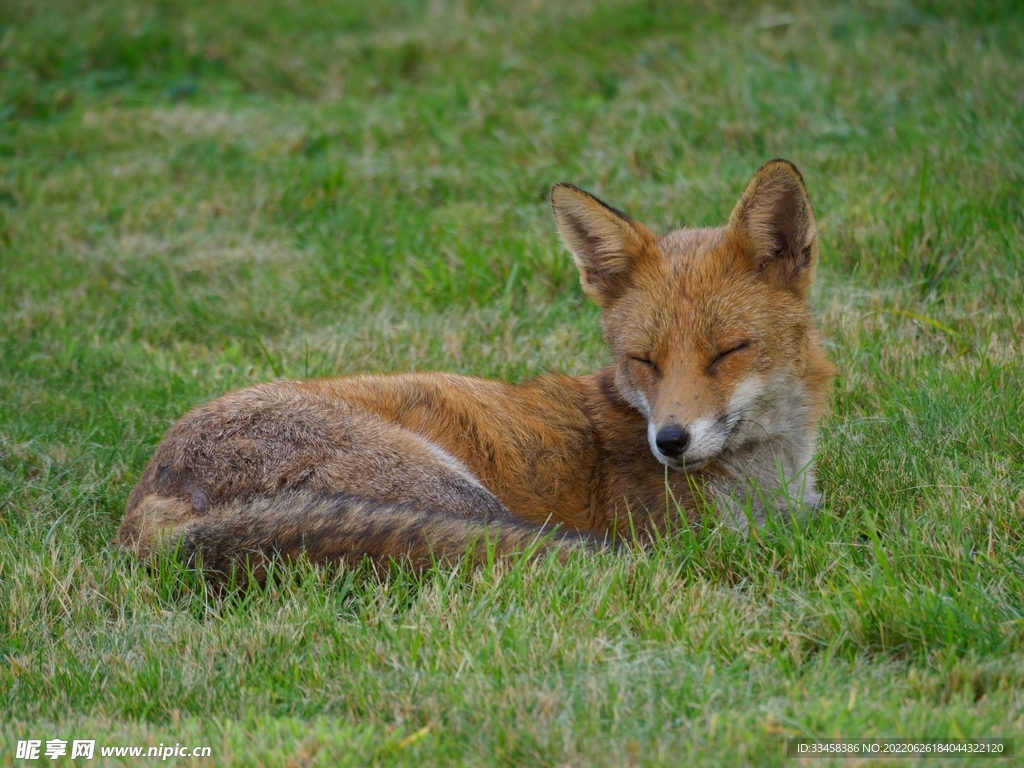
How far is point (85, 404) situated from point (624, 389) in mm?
3231

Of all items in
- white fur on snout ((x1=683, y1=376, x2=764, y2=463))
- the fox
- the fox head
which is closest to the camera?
the fox

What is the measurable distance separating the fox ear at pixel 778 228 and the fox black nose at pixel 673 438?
912 millimetres

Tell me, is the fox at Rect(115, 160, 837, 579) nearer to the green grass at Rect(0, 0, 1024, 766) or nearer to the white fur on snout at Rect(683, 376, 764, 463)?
the white fur on snout at Rect(683, 376, 764, 463)

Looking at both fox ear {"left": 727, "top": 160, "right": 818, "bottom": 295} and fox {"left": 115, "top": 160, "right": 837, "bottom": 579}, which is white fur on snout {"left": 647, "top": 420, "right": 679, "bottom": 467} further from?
fox ear {"left": 727, "top": 160, "right": 818, "bottom": 295}

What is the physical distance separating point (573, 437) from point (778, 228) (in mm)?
1300

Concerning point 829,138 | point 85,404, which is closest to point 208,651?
point 85,404

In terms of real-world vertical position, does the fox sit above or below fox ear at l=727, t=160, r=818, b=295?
below

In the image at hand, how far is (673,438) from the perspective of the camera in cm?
397

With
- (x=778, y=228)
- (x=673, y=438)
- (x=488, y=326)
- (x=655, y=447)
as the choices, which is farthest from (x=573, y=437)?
(x=488, y=326)

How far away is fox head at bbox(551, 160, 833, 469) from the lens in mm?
4137

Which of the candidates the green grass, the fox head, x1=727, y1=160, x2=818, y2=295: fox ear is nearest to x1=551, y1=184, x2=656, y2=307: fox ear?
the fox head

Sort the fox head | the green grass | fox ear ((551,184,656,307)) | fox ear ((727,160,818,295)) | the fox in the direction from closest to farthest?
the green grass, the fox, the fox head, fox ear ((727,160,818,295)), fox ear ((551,184,656,307))

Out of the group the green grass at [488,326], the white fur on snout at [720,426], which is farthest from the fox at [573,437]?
the green grass at [488,326]

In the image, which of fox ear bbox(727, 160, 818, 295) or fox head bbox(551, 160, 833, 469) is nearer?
fox head bbox(551, 160, 833, 469)
